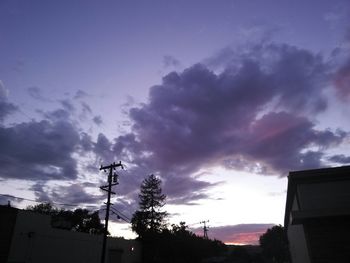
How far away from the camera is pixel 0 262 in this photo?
1113 inches

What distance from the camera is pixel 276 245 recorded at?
96.6 metres

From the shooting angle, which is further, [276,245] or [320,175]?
[276,245]

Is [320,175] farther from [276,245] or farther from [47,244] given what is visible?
[276,245]

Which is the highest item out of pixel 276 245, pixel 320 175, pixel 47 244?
pixel 276 245

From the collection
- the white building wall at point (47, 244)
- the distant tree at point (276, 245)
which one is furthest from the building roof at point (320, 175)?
the distant tree at point (276, 245)

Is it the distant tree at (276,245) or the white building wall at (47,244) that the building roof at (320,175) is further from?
the distant tree at (276,245)

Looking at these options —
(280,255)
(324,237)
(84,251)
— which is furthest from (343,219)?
(280,255)

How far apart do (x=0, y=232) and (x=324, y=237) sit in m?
28.1

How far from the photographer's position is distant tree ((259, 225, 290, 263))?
94875 millimetres

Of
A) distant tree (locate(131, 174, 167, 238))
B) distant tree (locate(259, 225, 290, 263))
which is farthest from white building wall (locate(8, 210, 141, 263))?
distant tree (locate(259, 225, 290, 263))

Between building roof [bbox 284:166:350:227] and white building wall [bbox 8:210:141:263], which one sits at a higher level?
building roof [bbox 284:166:350:227]

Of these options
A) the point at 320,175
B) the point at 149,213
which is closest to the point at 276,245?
the point at 149,213

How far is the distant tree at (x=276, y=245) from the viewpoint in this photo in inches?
3735

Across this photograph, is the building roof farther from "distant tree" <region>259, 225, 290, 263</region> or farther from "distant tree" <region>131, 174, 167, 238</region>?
"distant tree" <region>259, 225, 290, 263</region>
